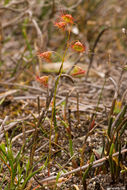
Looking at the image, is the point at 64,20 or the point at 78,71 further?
the point at 78,71

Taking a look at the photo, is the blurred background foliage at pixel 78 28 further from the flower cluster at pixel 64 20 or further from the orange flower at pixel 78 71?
the flower cluster at pixel 64 20

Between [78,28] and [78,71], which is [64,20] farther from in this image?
[78,28]

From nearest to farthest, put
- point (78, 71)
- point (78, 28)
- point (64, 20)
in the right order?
point (64, 20), point (78, 71), point (78, 28)

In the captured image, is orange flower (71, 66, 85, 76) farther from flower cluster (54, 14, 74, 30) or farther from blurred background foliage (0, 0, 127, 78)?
blurred background foliage (0, 0, 127, 78)

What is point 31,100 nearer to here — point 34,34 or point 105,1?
point 34,34

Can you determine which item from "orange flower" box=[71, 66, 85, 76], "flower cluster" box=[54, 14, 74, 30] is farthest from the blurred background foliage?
"flower cluster" box=[54, 14, 74, 30]

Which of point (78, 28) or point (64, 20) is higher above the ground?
point (64, 20)

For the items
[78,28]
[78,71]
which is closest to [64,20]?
[78,71]

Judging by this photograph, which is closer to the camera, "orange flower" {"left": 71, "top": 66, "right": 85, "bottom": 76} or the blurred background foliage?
"orange flower" {"left": 71, "top": 66, "right": 85, "bottom": 76}

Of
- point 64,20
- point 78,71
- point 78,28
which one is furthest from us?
point 78,28

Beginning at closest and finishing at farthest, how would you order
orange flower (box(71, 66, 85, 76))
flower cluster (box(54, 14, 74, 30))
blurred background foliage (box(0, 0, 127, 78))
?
flower cluster (box(54, 14, 74, 30))
orange flower (box(71, 66, 85, 76))
blurred background foliage (box(0, 0, 127, 78))

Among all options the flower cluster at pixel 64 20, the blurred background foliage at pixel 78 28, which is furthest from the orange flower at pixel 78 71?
the blurred background foliage at pixel 78 28
